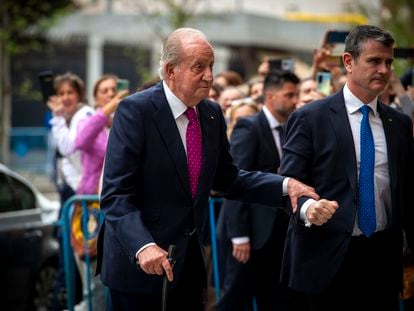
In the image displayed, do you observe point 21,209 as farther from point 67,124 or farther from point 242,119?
point 242,119

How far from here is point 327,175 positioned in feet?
18.3

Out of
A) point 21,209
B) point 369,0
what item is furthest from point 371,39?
point 369,0

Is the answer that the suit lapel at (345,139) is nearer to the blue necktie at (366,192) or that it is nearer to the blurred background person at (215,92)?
the blue necktie at (366,192)

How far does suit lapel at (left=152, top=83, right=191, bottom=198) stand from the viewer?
17.3ft

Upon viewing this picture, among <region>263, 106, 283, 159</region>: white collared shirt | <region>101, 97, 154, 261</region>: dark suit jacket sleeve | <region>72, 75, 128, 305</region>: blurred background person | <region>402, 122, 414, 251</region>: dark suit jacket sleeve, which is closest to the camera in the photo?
<region>101, 97, 154, 261</region>: dark suit jacket sleeve

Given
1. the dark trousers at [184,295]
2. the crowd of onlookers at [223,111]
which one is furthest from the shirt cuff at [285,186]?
the crowd of onlookers at [223,111]

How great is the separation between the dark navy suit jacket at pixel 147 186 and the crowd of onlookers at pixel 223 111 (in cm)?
161

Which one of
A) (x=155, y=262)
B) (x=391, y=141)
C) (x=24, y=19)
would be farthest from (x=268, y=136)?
(x=24, y=19)

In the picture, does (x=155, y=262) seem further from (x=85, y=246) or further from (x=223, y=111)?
(x=223, y=111)

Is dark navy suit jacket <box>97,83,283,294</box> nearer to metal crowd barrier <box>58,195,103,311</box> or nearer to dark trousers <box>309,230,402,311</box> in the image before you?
dark trousers <box>309,230,402,311</box>

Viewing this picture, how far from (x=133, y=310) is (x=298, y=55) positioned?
31244 mm

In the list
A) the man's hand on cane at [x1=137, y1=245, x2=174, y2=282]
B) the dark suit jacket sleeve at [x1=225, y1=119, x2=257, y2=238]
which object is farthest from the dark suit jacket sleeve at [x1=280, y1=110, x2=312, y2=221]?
the dark suit jacket sleeve at [x1=225, y1=119, x2=257, y2=238]

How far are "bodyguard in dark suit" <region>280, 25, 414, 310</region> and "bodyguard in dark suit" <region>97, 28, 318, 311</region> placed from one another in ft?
0.87

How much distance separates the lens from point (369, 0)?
→ 92.8 ft
